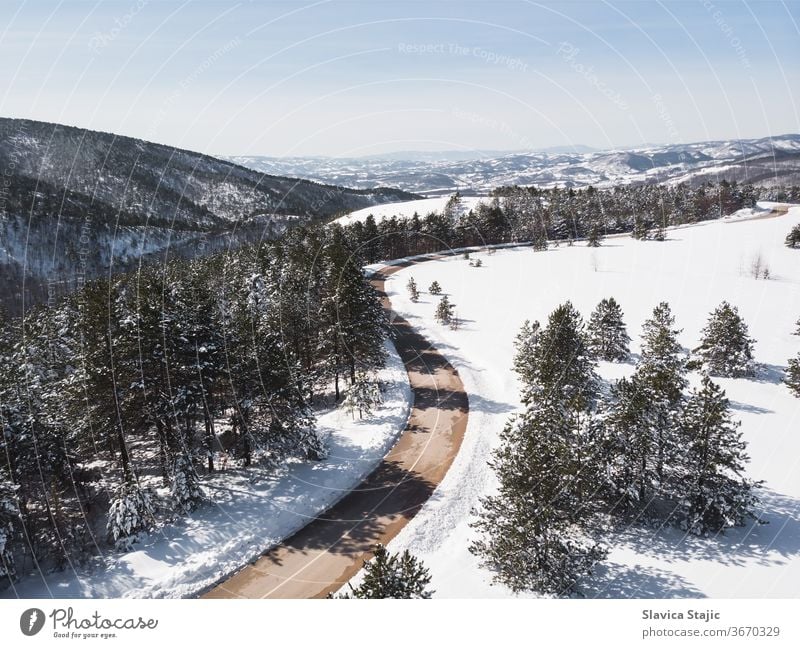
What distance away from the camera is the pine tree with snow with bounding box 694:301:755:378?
1788 inches

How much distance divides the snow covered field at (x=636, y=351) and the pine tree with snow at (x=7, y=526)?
62.6 feet

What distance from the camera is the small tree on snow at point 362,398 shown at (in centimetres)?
4116

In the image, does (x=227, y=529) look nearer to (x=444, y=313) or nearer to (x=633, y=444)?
(x=633, y=444)

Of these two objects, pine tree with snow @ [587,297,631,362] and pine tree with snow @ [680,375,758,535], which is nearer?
pine tree with snow @ [680,375,758,535]

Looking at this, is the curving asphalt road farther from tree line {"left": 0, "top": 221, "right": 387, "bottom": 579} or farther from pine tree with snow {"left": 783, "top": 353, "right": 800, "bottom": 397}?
pine tree with snow {"left": 783, "top": 353, "right": 800, "bottom": 397}

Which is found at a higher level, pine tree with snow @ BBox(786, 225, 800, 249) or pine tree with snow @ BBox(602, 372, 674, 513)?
pine tree with snow @ BBox(786, 225, 800, 249)

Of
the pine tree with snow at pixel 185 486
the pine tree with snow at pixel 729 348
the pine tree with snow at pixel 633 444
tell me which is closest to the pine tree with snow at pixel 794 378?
the pine tree with snow at pixel 729 348

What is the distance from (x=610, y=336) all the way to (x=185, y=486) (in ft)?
148

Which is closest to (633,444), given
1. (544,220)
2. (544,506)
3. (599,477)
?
(599,477)

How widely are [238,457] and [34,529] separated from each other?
11866 mm

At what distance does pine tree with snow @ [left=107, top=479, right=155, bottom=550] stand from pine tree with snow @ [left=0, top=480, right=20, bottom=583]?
416 cm

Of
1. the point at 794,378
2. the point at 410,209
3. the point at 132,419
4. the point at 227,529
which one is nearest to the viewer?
the point at 227,529

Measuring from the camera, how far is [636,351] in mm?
52375

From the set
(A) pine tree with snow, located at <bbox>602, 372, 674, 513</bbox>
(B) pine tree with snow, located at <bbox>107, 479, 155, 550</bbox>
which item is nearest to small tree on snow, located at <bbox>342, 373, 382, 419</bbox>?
(B) pine tree with snow, located at <bbox>107, 479, 155, 550</bbox>
